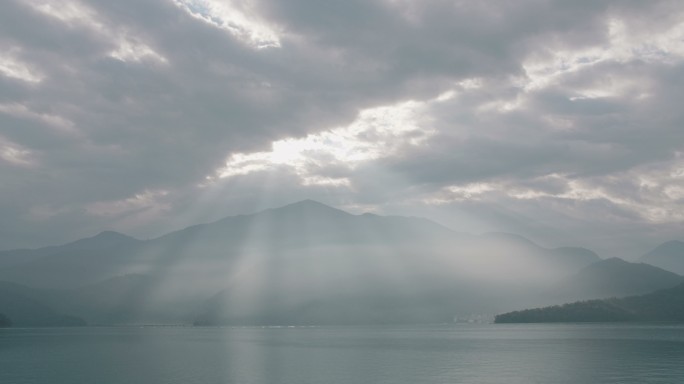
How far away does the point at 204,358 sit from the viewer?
156750mm

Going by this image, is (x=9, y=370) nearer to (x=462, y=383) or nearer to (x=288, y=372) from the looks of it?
(x=288, y=372)

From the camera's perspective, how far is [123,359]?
522 ft

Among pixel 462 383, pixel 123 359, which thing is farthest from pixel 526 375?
pixel 123 359

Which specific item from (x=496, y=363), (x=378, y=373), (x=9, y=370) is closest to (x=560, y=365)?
(x=496, y=363)

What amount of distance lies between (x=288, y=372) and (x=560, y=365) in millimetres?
57617

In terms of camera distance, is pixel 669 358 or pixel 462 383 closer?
pixel 462 383

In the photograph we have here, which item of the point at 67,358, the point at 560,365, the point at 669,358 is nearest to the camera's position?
the point at 560,365

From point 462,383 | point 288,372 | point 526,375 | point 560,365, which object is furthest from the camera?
→ point 560,365

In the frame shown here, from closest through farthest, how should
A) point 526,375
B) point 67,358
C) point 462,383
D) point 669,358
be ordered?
1. point 462,383
2. point 526,375
3. point 669,358
4. point 67,358

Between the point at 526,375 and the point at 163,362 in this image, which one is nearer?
the point at 526,375

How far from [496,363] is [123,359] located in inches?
3736

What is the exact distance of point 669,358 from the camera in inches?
5556

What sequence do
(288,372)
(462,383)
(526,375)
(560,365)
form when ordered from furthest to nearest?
(560,365) → (288,372) → (526,375) → (462,383)

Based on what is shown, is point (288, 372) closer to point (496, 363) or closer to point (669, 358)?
point (496, 363)
